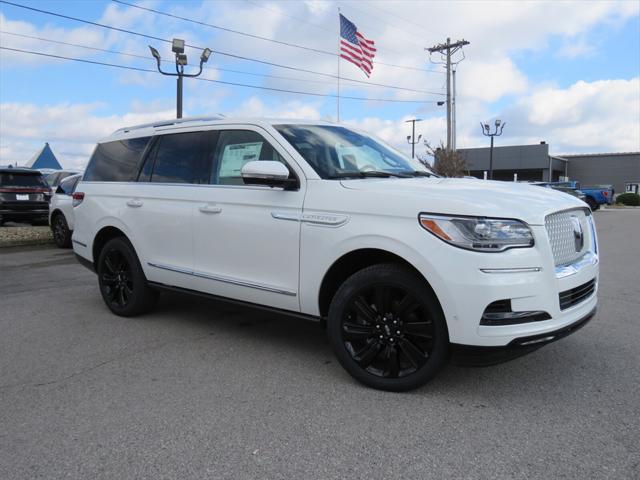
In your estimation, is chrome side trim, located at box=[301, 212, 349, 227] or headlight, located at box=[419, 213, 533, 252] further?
chrome side trim, located at box=[301, 212, 349, 227]

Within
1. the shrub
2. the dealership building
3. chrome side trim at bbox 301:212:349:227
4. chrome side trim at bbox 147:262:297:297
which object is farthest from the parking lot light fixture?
the dealership building

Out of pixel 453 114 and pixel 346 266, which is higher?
pixel 453 114

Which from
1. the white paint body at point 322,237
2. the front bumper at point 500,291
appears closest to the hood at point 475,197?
the white paint body at point 322,237

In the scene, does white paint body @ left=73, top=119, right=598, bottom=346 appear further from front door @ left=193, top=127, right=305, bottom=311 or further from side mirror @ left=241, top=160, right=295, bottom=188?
side mirror @ left=241, top=160, right=295, bottom=188

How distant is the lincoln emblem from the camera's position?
370 centimetres

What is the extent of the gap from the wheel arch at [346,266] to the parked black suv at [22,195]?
12980 millimetres

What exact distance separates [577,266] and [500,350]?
86cm

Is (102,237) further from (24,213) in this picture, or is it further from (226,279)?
(24,213)

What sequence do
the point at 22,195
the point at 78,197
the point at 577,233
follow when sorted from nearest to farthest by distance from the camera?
the point at 577,233
the point at 78,197
the point at 22,195

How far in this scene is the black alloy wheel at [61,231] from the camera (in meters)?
11.3

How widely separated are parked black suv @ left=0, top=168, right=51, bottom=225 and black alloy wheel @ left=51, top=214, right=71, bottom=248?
345 centimetres

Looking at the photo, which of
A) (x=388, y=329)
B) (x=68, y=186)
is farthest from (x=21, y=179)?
(x=388, y=329)

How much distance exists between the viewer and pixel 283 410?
3.33 metres

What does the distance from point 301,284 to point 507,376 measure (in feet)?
5.16
